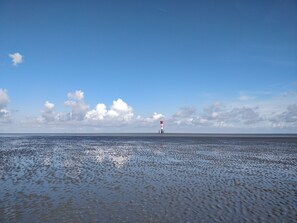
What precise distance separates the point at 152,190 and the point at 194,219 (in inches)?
254

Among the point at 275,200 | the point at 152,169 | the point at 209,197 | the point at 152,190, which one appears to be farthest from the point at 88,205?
the point at 152,169

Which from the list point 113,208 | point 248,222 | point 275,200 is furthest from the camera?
point 275,200

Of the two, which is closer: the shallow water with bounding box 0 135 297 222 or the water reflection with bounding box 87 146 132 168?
the shallow water with bounding box 0 135 297 222

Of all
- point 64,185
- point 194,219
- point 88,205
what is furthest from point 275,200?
point 64,185

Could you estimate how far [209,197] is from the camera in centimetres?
1759

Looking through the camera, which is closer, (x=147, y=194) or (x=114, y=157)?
(x=147, y=194)

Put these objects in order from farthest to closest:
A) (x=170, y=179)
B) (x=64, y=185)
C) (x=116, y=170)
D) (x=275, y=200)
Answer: (x=116, y=170) < (x=170, y=179) < (x=64, y=185) < (x=275, y=200)

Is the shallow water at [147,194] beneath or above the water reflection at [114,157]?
beneath

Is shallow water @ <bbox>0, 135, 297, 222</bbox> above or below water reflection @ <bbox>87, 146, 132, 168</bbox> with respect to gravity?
below

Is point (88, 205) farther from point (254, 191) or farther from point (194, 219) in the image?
point (254, 191)

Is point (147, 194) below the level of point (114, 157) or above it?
below

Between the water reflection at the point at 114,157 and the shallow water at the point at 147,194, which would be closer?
the shallow water at the point at 147,194

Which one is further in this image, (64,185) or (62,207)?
(64,185)

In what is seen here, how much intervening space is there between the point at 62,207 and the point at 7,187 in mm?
7215
